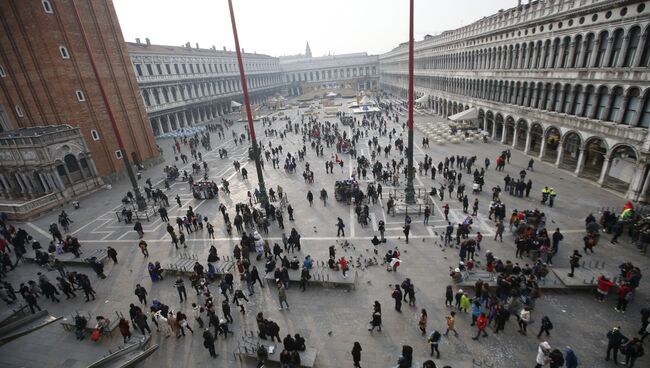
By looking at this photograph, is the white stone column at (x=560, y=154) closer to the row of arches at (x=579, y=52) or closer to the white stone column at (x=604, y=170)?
the white stone column at (x=604, y=170)

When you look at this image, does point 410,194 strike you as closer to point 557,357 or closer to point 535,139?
point 557,357

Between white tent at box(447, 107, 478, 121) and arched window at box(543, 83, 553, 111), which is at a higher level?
arched window at box(543, 83, 553, 111)

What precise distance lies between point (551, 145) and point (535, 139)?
1.81m

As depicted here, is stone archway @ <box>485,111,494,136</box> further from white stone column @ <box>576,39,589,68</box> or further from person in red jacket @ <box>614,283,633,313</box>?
person in red jacket @ <box>614,283,633,313</box>

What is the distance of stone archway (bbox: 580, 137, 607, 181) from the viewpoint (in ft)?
74.3

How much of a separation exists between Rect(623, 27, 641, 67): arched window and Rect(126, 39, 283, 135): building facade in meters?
47.1

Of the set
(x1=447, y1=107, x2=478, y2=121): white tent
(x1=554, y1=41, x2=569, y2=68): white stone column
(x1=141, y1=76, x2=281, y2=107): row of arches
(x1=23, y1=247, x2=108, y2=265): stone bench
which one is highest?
(x1=554, y1=41, x2=569, y2=68): white stone column

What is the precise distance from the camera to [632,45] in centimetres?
1892

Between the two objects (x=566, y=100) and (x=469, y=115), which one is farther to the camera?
(x=469, y=115)

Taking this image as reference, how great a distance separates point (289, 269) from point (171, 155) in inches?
1369

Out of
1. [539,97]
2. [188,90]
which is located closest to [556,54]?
[539,97]

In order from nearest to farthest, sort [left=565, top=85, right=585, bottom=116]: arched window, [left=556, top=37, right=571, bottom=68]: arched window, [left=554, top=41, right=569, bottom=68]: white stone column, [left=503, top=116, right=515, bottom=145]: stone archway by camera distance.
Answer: [left=565, top=85, right=585, bottom=116]: arched window → [left=556, top=37, right=571, bottom=68]: arched window → [left=554, top=41, right=569, bottom=68]: white stone column → [left=503, top=116, right=515, bottom=145]: stone archway

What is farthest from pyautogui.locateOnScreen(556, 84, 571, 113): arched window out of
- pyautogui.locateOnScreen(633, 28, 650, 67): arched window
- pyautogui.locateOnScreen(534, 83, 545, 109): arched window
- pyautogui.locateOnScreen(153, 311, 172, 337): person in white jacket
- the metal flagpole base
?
pyautogui.locateOnScreen(153, 311, 172, 337): person in white jacket

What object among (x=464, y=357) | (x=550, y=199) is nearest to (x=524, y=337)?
(x=464, y=357)
